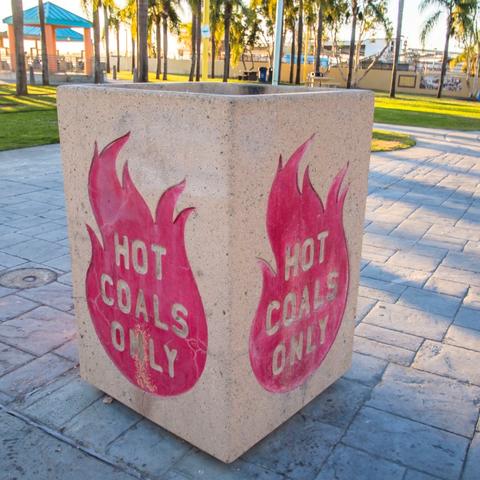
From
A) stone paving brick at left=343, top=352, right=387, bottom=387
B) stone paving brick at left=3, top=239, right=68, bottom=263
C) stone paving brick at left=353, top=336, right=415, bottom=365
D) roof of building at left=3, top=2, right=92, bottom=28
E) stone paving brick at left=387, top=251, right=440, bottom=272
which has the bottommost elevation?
stone paving brick at left=343, top=352, right=387, bottom=387

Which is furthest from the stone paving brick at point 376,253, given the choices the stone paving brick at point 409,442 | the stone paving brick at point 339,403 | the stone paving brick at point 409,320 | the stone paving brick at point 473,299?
the stone paving brick at point 409,442

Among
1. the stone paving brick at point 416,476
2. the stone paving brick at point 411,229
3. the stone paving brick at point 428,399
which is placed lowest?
the stone paving brick at point 416,476

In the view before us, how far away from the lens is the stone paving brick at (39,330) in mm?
3875

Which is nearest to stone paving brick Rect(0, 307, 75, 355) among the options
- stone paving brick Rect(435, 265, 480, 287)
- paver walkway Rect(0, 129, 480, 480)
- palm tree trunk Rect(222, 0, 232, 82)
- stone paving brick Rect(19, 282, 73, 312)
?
paver walkway Rect(0, 129, 480, 480)

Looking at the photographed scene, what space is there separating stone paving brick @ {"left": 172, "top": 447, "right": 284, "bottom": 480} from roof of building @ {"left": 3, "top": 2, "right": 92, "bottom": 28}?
36.1m

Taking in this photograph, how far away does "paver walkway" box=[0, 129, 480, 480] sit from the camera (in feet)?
8.97

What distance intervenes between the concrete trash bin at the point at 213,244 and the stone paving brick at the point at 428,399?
1.48 ft

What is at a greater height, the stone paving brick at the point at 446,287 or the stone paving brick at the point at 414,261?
the stone paving brick at the point at 414,261

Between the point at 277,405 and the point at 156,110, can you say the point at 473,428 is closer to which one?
Result: the point at 277,405

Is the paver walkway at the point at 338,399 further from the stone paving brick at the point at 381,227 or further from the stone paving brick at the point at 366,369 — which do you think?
the stone paving brick at the point at 381,227

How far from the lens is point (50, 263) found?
17.7ft

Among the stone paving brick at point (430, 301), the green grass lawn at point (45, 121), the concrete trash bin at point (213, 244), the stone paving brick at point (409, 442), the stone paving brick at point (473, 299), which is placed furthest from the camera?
the green grass lawn at point (45, 121)

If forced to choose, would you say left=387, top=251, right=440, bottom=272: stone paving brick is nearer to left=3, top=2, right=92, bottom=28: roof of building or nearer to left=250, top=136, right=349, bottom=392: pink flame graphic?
left=250, top=136, right=349, bottom=392: pink flame graphic

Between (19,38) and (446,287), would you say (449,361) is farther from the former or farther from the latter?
(19,38)
